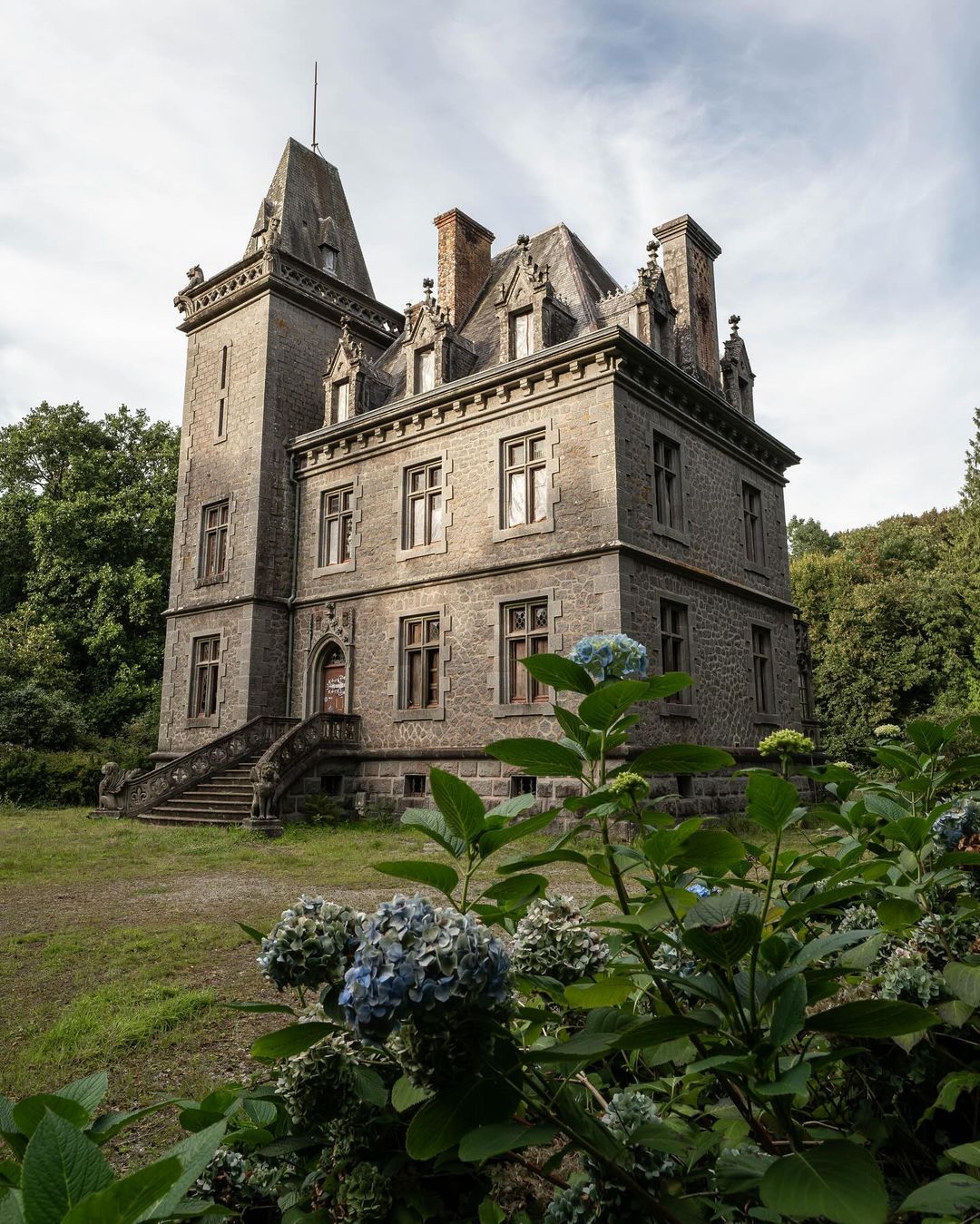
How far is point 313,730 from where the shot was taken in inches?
656

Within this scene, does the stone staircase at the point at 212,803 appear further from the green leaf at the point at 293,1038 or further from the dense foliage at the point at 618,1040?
the green leaf at the point at 293,1038

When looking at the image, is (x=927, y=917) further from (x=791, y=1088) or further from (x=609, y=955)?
(x=791, y=1088)

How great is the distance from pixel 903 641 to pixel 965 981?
31.4 m

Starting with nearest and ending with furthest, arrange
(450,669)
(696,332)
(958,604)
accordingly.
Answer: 1. (450,669)
2. (696,332)
3. (958,604)

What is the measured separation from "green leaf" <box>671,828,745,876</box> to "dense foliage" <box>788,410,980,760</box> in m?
28.7

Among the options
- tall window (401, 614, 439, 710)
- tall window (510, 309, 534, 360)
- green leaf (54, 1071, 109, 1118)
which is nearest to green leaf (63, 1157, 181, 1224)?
green leaf (54, 1071, 109, 1118)

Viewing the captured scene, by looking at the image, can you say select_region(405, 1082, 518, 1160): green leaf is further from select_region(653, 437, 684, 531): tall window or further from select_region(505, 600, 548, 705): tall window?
select_region(653, 437, 684, 531): tall window

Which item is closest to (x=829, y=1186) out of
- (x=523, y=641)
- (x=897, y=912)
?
(x=897, y=912)

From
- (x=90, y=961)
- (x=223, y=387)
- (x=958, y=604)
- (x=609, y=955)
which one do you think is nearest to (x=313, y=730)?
(x=223, y=387)

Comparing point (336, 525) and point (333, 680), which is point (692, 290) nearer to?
point (336, 525)

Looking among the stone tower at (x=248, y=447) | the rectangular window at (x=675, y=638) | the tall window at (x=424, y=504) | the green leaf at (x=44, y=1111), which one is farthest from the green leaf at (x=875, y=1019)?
the stone tower at (x=248, y=447)

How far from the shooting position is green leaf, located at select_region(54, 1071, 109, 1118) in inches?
44.5

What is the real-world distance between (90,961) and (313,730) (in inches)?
433

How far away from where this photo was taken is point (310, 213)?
22.2 m
